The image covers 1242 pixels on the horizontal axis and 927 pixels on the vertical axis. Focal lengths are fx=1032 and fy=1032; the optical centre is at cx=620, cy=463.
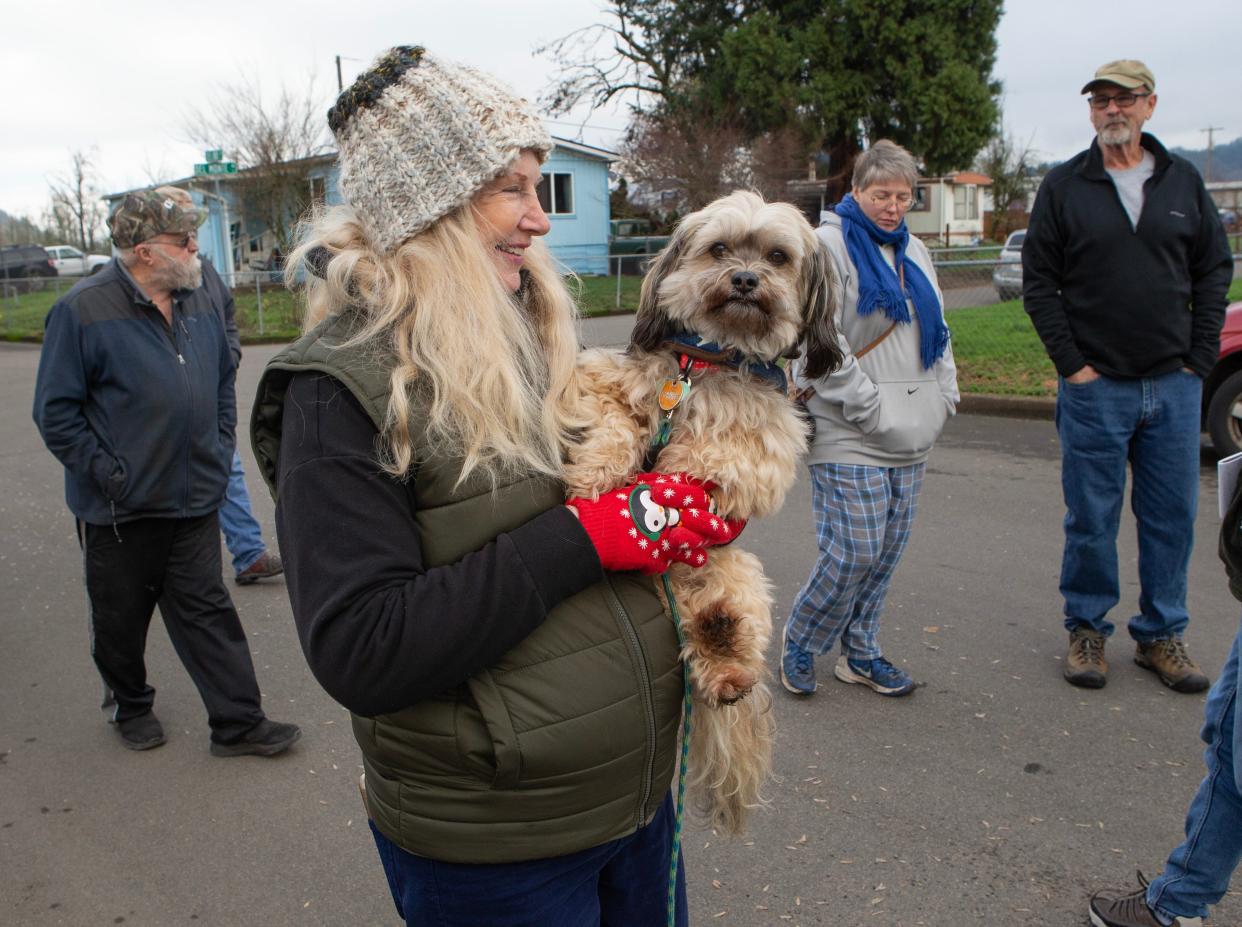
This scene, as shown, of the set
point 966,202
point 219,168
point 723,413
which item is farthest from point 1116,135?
point 966,202

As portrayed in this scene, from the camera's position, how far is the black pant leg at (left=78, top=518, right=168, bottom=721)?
4094 mm

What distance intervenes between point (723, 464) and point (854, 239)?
2474 mm

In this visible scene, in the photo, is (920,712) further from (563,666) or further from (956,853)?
(563,666)

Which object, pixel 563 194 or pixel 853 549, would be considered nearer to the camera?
pixel 853 549

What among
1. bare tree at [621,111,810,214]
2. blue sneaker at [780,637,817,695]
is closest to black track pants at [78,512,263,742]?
blue sneaker at [780,637,817,695]

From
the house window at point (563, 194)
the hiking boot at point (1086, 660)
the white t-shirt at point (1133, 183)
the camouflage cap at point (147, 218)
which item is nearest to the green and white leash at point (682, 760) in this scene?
the hiking boot at point (1086, 660)

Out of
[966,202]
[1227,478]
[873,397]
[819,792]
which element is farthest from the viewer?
[966,202]

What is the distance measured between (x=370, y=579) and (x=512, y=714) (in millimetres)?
319

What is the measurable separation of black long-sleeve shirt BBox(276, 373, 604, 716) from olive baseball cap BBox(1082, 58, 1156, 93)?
3916 millimetres

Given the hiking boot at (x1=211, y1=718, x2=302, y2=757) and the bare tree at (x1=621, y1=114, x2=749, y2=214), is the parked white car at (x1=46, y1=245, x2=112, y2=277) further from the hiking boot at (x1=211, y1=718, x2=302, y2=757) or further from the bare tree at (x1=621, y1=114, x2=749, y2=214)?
the hiking boot at (x1=211, y1=718, x2=302, y2=757)

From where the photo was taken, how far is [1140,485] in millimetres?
4531

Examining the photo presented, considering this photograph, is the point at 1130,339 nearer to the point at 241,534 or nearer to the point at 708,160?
the point at 241,534

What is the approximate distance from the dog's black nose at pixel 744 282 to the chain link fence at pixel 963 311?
1.06 ft

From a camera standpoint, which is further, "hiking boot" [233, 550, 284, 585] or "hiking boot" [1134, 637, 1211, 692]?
"hiking boot" [233, 550, 284, 585]
